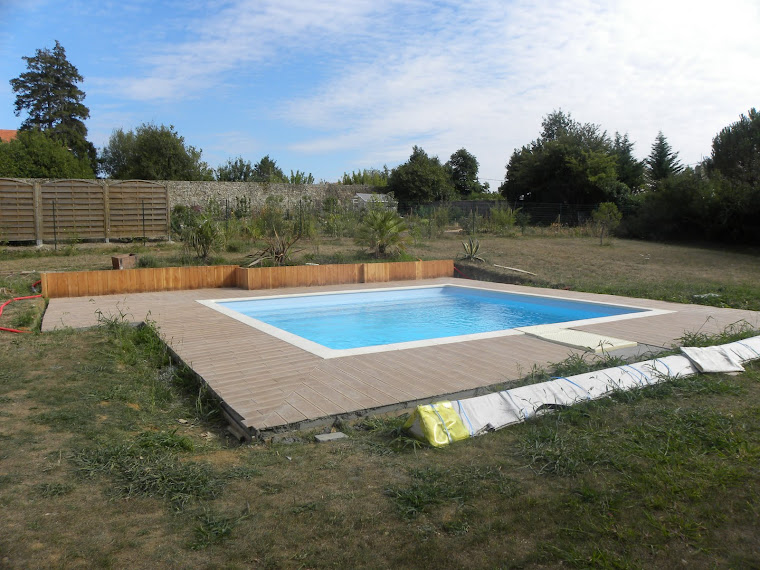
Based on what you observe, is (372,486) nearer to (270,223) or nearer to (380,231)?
(380,231)

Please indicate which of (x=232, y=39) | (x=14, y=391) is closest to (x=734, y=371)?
(x=14, y=391)

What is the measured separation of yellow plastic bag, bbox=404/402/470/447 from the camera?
3.05 meters

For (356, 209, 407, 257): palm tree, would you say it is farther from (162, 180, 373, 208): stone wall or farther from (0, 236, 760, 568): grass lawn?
(0, 236, 760, 568): grass lawn

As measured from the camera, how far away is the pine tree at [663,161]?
27.8m

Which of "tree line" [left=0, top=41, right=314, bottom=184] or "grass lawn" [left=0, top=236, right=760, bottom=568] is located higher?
"tree line" [left=0, top=41, right=314, bottom=184]

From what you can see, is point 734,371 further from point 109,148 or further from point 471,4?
point 109,148

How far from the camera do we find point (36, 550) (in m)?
1.93

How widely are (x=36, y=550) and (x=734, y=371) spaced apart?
192 inches

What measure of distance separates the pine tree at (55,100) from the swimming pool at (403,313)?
28.7 metres

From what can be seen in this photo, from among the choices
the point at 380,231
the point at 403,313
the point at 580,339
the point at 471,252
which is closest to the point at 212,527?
the point at 580,339

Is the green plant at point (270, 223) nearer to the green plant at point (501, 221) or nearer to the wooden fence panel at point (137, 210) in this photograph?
the wooden fence panel at point (137, 210)

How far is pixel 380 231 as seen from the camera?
12.4 meters

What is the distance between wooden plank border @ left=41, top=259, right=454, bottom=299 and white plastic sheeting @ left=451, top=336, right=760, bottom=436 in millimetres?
6767

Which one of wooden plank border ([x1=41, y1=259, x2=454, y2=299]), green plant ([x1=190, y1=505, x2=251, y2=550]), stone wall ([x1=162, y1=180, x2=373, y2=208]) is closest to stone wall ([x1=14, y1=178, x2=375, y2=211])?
stone wall ([x1=162, y1=180, x2=373, y2=208])
